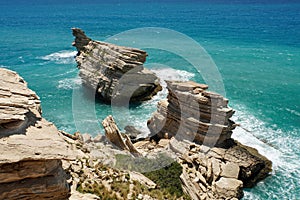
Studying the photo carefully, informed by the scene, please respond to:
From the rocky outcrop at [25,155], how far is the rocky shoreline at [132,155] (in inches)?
1.3

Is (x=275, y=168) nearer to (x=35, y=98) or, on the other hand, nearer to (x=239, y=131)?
(x=239, y=131)

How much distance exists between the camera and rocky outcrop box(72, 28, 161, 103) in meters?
38.2

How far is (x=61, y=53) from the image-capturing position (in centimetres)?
6838

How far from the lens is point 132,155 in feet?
72.1

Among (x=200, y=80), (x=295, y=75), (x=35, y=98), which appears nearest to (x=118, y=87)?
(x=200, y=80)

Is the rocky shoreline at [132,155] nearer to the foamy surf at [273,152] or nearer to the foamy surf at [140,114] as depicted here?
the foamy surf at [273,152]

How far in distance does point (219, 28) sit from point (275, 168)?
84.6 m

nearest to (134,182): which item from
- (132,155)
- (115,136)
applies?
(132,155)

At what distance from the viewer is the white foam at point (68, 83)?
46.2 metres

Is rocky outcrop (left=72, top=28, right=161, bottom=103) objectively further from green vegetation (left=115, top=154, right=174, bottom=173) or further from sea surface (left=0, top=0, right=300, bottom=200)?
green vegetation (left=115, top=154, right=174, bottom=173)

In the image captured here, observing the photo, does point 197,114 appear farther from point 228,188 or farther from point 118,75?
point 118,75

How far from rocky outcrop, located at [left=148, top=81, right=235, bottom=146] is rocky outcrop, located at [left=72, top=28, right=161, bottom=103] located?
12088mm

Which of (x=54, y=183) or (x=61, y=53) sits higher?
(x=54, y=183)

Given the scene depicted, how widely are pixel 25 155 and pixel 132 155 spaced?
1276 centimetres
